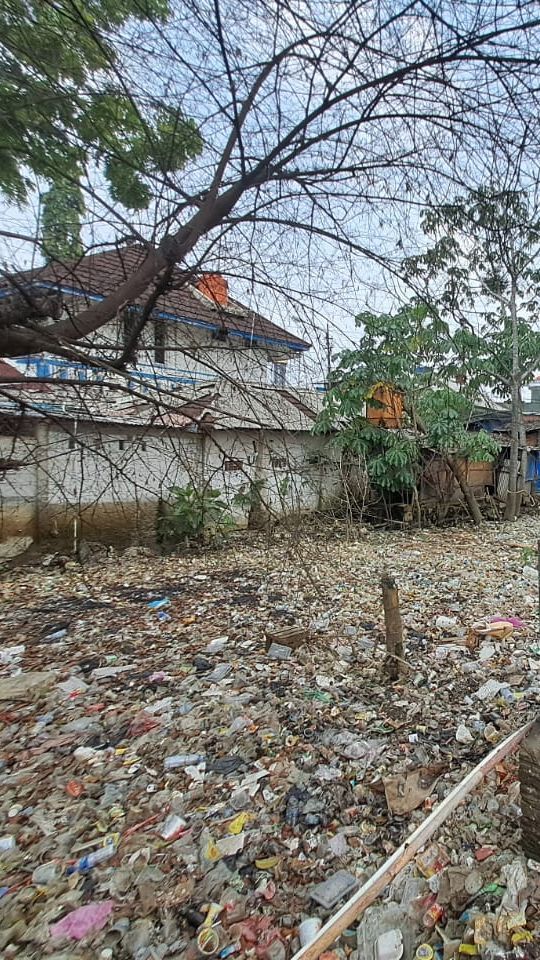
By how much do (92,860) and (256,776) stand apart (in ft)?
2.08

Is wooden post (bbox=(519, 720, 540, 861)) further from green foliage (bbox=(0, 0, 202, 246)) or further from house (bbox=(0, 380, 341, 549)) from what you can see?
green foliage (bbox=(0, 0, 202, 246))

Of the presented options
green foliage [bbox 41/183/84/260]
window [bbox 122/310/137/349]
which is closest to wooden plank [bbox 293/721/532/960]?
window [bbox 122/310/137/349]

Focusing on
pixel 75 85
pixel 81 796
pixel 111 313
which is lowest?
pixel 81 796

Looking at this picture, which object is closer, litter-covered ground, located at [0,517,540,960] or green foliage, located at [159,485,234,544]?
litter-covered ground, located at [0,517,540,960]

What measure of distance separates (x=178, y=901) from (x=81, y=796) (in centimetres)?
66

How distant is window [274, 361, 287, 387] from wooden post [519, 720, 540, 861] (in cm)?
170

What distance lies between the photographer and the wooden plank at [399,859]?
1.17 meters

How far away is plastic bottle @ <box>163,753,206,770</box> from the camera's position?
6.43ft

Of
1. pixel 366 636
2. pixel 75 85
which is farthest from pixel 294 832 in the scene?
pixel 75 85

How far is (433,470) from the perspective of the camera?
804 centimetres

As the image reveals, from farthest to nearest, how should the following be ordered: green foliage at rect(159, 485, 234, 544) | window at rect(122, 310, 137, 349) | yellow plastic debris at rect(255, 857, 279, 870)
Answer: green foliage at rect(159, 485, 234, 544)
window at rect(122, 310, 137, 349)
yellow plastic debris at rect(255, 857, 279, 870)

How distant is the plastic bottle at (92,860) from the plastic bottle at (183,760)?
1.39ft

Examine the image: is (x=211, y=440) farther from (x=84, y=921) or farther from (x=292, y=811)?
(x=84, y=921)

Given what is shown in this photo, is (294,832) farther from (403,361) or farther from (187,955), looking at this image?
(403,361)
